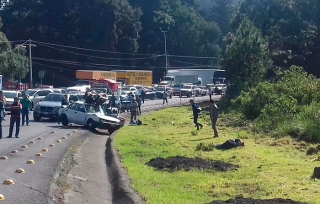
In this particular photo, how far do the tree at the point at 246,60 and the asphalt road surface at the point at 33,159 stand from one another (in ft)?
63.9

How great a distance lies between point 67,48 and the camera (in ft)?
280

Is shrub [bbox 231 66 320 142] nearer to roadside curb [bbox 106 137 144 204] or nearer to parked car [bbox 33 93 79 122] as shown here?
roadside curb [bbox 106 137 144 204]

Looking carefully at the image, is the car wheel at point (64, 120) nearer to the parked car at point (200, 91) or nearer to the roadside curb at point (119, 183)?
the roadside curb at point (119, 183)

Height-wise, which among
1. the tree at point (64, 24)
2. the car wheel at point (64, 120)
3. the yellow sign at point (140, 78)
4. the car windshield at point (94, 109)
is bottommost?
the car wheel at point (64, 120)

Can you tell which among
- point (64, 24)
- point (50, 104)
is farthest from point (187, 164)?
point (64, 24)

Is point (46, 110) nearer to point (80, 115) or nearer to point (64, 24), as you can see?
point (80, 115)

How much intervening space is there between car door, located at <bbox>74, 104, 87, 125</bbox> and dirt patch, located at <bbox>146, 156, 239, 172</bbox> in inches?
658

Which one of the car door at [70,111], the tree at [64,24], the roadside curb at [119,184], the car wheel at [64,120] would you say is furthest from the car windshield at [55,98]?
the tree at [64,24]

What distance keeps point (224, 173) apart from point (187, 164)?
145 centimetres

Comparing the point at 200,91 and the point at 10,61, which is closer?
the point at 10,61

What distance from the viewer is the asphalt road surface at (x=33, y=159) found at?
13320mm

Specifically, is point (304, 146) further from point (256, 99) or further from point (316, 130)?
point (256, 99)

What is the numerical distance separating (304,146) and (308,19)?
3903 centimetres

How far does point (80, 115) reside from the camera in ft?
116
